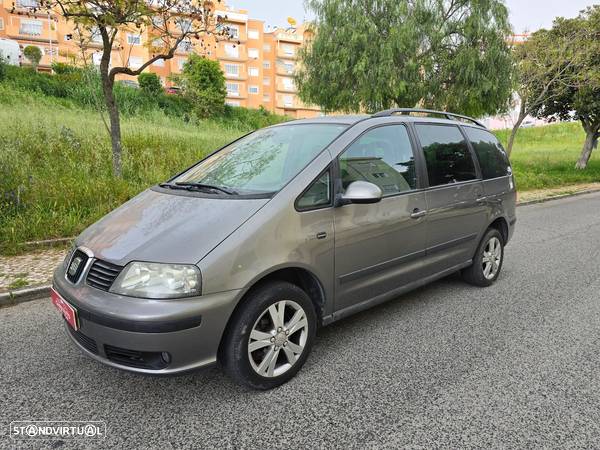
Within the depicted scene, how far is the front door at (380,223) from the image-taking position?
2.95 meters

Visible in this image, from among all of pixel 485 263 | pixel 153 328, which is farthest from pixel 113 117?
pixel 485 263

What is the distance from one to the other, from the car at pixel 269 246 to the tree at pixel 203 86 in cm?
2564

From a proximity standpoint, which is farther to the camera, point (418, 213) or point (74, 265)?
point (418, 213)

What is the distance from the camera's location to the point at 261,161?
10.5 feet

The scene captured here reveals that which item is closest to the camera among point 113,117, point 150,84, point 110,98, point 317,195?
point 317,195

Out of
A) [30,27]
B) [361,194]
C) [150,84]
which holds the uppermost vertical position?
[30,27]

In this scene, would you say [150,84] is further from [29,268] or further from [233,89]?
[29,268]

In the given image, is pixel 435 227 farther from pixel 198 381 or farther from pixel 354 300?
pixel 198 381

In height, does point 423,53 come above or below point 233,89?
below

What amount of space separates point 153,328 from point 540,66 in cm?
1538

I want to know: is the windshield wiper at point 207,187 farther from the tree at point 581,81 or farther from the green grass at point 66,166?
the tree at point 581,81

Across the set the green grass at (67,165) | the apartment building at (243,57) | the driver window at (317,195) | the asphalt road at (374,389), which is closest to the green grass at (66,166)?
the green grass at (67,165)

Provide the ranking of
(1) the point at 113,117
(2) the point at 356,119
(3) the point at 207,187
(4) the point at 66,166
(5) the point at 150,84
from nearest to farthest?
(3) the point at 207,187, (2) the point at 356,119, (1) the point at 113,117, (4) the point at 66,166, (5) the point at 150,84

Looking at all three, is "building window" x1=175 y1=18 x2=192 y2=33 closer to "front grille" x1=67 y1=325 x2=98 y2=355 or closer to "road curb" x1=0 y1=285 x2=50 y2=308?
"road curb" x1=0 y1=285 x2=50 y2=308
